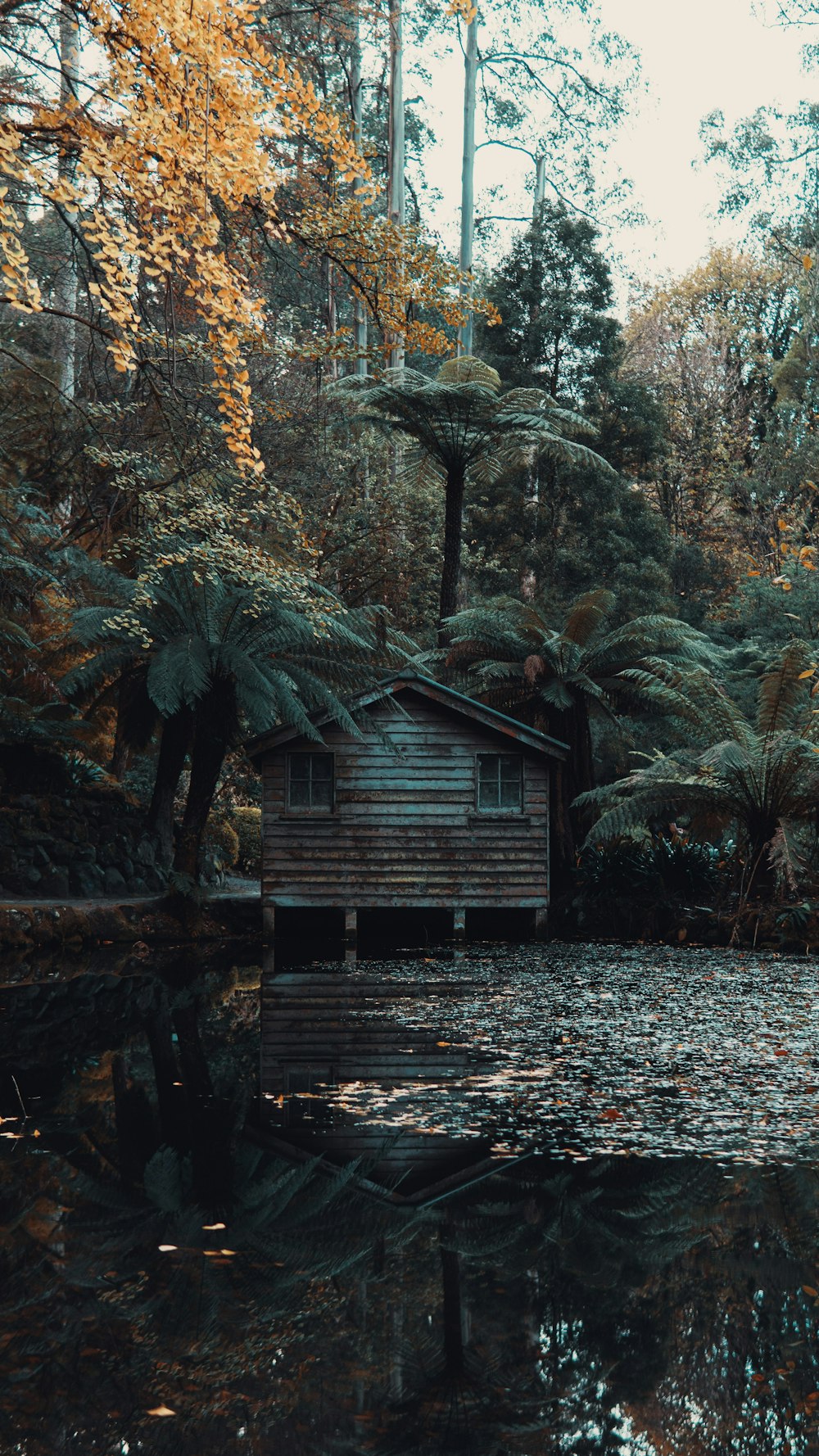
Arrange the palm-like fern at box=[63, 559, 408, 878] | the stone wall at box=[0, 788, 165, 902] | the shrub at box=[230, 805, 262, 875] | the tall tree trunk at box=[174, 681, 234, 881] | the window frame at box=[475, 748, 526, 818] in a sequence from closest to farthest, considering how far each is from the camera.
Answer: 1. the palm-like fern at box=[63, 559, 408, 878]
2. the stone wall at box=[0, 788, 165, 902]
3. the tall tree trunk at box=[174, 681, 234, 881]
4. the window frame at box=[475, 748, 526, 818]
5. the shrub at box=[230, 805, 262, 875]

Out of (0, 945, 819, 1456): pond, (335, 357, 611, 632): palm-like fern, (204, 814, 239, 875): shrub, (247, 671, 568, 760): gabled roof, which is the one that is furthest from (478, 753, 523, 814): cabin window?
(0, 945, 819, 1456): pond

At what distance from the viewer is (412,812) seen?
16438 mm

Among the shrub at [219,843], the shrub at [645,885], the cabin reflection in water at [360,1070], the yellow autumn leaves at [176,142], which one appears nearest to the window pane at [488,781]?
the shrub at [645,885]

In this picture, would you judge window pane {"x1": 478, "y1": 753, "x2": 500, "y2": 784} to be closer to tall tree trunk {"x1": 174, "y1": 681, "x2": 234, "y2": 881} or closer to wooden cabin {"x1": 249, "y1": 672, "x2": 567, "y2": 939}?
wooden cabin {"x1": 249, "y1": 672, "x2": 567, "y2": 939}

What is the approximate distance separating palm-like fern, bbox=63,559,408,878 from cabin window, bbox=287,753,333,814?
74 cm

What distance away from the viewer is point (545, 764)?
1661 centimetres

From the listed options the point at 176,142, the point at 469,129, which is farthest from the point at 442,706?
the point at 469,129

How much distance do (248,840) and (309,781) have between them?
906 centimetres

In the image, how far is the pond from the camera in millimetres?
3014

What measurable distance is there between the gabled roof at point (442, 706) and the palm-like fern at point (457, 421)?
283 cm

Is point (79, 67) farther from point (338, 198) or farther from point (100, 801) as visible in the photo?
point (100, 801)

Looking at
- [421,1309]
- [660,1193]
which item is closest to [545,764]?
[660,1193]

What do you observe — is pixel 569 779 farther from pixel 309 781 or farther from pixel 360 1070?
pixel 360 1070

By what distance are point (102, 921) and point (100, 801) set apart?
2594 millimetres
